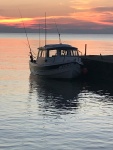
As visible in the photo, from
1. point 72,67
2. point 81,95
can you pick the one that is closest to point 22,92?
point 81,95

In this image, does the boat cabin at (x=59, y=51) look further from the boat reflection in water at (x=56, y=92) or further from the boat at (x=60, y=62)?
the boat reflection in water at (x=56, y=92)

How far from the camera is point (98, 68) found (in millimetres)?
48406

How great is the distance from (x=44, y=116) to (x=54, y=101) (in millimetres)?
6812

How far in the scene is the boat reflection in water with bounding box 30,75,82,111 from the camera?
30.2 meters

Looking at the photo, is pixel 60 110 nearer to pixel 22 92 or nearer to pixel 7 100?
pixel 7 100

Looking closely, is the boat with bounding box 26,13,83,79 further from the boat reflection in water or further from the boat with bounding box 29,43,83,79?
the boat reflection in water

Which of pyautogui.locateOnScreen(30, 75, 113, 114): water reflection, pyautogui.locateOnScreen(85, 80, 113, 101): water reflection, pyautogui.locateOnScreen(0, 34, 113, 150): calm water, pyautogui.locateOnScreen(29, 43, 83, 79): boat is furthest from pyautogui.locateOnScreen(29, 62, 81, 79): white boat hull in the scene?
pyautogui.locateOnScreen(0, 34, 113, 150): calm water

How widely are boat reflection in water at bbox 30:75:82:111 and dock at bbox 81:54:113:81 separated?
3.86 metres

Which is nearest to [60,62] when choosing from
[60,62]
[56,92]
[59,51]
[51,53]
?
[60,62]

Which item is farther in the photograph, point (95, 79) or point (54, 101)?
point (95, 79)

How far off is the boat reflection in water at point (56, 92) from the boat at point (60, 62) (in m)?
0.97

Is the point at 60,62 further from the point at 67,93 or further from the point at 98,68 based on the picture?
the point at 67,93

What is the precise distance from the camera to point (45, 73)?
4819 cm

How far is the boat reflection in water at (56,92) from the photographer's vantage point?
30197 millimetres
